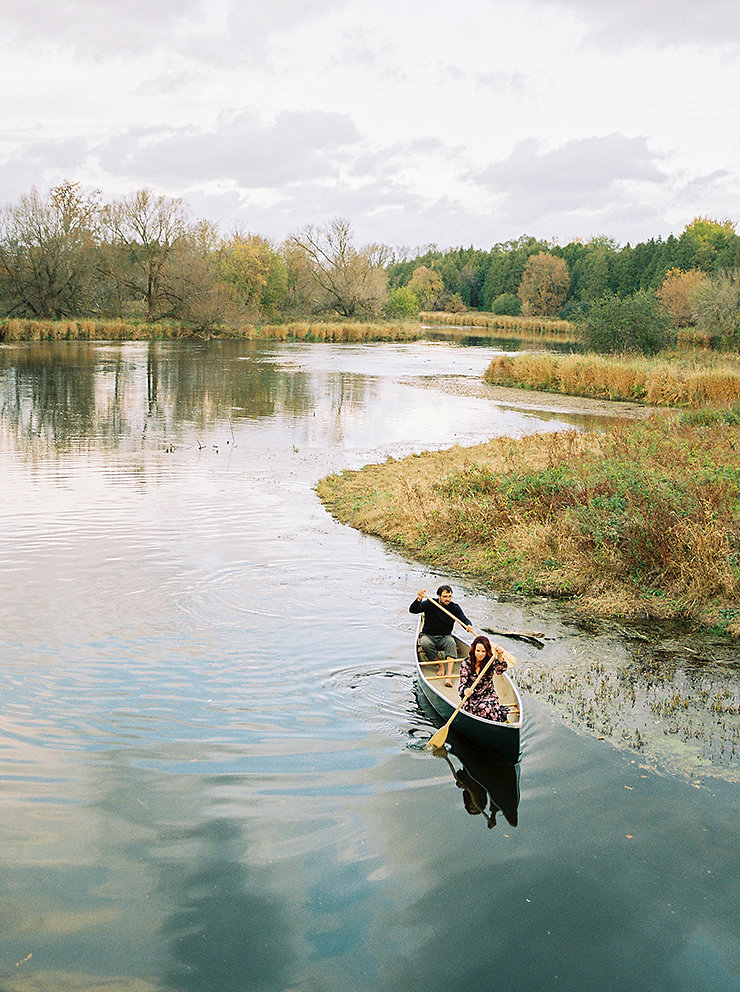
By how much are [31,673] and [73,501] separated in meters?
8.10

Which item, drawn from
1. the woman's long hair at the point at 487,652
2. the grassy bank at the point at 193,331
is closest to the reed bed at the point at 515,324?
the grassy bank at the point at 193,331

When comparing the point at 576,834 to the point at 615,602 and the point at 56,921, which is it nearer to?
the point at 56,921

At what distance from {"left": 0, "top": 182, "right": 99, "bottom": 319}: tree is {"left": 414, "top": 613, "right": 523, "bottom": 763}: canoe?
62.7m

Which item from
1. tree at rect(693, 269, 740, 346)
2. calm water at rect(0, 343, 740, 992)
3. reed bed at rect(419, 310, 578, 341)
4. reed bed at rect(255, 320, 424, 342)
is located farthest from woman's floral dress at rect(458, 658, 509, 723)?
reed bed at rect(419, 310, 578, 341)

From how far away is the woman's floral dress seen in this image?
787cm

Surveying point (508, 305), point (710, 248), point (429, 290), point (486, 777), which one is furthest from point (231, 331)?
point (429, 290)

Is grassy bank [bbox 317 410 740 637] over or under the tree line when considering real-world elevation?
under

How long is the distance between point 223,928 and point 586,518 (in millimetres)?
9027

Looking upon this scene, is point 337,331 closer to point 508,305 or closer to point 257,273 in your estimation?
point 257,273

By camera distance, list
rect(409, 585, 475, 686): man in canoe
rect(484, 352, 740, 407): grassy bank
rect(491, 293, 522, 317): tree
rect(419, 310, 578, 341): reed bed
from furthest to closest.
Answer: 1. rect(491, 293, 522, 317): tree
2. rect(419, 310, 578, 341): reed bed
3. rect(484, 352, 740, 407): grassy bank
4. rect(409, 585, 475, 686): man in canoe

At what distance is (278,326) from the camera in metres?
74.1

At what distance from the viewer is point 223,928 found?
5.67 metres

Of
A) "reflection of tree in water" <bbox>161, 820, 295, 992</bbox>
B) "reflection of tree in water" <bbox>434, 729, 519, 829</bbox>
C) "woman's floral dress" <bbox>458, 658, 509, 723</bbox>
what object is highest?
"woman's floral dress" <bbox>458, 658, 509, 723</bbox>

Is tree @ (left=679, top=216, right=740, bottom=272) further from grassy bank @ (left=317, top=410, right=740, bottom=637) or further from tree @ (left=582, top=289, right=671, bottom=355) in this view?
grassy bank @ (left=317, top=410, right=740, bottom=637)
